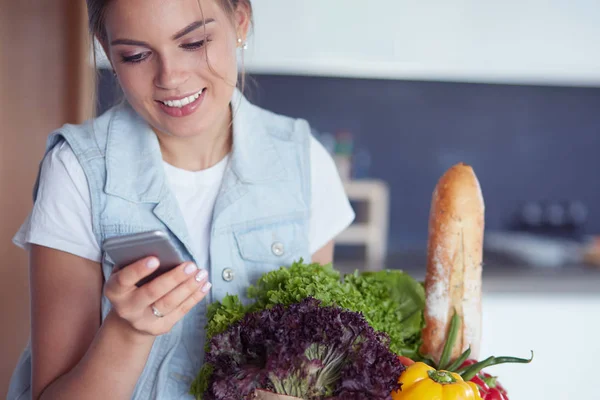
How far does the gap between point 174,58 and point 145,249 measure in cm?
30

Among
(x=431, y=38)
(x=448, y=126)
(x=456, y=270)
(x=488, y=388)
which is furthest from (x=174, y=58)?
(x=448, y=126)

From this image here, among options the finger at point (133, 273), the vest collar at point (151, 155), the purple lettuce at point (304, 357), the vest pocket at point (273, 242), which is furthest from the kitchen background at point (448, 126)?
the purple lettuce at point (304, 357)

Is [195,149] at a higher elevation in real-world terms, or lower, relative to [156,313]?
higher

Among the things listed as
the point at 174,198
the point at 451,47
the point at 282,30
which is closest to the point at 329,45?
the point at 282,30

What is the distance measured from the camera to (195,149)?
1.07m

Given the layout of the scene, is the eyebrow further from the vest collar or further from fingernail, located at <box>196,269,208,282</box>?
fingernail, located at <box>196,269,208,282</box>

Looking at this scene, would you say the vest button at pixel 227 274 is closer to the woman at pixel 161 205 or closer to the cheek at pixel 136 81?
the woman at pixel 161 205

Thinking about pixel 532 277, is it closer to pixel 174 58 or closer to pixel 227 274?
pixel 227 274

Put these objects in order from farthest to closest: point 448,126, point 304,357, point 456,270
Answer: point 448,126 → point 456,270 → point 304,357

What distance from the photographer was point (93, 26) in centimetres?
94

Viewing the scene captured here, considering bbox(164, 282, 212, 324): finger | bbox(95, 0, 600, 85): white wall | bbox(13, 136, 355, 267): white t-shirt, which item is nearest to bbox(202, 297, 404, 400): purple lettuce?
bbox(164, 282, 212, 324): finger

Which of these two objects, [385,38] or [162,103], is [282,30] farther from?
[162,103]

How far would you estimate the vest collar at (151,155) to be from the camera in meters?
0.98

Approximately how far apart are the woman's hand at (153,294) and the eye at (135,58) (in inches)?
12.5
